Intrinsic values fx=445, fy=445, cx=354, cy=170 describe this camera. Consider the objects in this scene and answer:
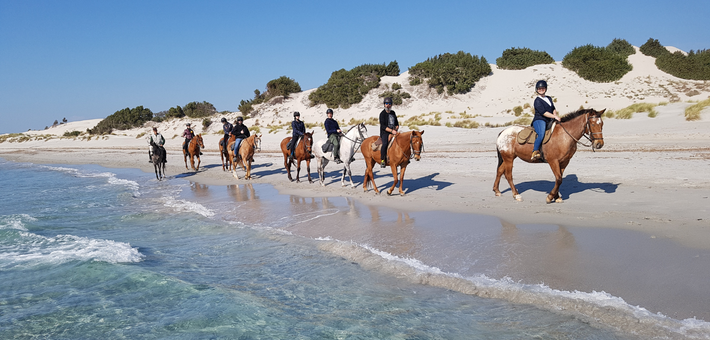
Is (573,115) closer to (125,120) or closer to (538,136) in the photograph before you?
(538,136)

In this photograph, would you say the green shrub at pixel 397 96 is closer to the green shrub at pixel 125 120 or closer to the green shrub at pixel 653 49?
the green shrub at pixel 653 49

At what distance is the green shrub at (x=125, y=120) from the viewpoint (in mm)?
62312

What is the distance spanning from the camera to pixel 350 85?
4800 centimetres

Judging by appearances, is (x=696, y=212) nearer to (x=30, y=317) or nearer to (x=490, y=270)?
(x=490, y=270)

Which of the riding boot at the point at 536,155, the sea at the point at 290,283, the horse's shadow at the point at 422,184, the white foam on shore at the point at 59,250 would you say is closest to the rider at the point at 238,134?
the horse's shadow at the point at 422,184

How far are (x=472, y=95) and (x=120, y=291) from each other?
41.8 metres

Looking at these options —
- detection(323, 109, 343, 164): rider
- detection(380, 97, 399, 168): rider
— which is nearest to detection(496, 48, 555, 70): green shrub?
detection(323, 109, 343, 164): rider

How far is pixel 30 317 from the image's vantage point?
5023 mm

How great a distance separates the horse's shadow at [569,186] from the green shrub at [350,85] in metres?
35.0

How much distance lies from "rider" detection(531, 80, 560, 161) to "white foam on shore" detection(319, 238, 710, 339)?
4658mm

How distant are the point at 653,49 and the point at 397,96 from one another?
96.8 ft

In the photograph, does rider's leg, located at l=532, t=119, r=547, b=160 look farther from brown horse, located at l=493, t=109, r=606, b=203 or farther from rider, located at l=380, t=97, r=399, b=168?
rider, located at l=380, t=97, r=399, b=168

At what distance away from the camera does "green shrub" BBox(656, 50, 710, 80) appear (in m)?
40.8

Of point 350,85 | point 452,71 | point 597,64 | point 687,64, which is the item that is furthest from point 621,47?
point 350,85
